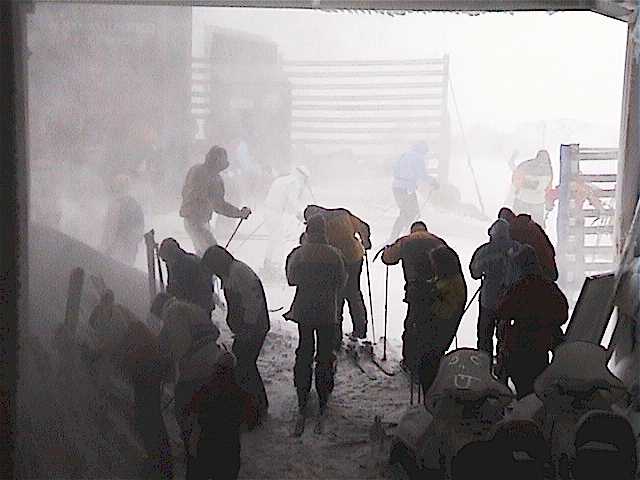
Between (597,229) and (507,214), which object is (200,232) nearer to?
(507,214)

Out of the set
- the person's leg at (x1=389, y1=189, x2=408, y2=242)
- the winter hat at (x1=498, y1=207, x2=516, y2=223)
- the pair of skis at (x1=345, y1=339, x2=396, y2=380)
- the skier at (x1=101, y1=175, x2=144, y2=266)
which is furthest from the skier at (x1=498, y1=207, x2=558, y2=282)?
the skier at (x1=101, y1=175, x2=144, y2=266)

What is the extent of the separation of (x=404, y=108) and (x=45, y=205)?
43 cm

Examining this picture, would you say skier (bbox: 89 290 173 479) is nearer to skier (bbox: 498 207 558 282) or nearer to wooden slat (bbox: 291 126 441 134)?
wooden slat (bbox: 291 126 441 134)

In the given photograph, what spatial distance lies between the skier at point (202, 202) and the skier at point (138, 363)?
126 millimetres

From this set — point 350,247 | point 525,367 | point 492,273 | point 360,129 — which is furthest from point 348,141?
point 525,367

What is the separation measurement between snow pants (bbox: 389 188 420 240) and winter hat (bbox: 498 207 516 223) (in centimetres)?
10

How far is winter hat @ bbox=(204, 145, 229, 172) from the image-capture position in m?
0.88

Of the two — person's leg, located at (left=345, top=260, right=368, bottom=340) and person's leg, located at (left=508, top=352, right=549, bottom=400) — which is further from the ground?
person's leg, located at (left=345, top=260, right=368, bottom=340)

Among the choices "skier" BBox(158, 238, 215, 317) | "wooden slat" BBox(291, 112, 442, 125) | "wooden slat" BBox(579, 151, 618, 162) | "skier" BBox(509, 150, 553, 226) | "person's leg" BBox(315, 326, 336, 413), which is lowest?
"person's leg" BBox(315, 326, 336, 413)

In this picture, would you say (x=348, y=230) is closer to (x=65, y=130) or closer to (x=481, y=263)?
(x=481, y=263)

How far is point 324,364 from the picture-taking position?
2.98 ft

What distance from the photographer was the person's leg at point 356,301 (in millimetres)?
897

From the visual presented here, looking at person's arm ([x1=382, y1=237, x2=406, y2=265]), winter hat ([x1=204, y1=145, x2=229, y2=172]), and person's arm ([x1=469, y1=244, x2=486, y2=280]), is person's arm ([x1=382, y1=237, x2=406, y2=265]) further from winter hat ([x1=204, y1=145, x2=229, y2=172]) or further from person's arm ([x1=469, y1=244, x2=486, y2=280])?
winter hat ([x1=204, y1=145, x2=229, y2=172])

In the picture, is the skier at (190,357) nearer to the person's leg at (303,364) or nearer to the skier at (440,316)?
the person's leg at (303,364)
